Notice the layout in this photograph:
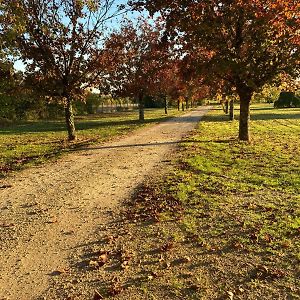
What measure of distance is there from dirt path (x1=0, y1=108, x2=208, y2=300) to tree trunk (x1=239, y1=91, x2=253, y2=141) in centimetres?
541

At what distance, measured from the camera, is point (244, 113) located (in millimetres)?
15242

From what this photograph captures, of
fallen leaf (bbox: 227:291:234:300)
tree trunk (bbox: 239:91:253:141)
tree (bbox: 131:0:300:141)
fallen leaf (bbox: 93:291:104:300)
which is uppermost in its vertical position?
tree (bbox: 131:0:300:141)

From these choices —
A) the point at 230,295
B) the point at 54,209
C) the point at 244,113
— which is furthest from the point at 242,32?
the point at 230,295

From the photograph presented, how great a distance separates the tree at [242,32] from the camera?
12.0 m

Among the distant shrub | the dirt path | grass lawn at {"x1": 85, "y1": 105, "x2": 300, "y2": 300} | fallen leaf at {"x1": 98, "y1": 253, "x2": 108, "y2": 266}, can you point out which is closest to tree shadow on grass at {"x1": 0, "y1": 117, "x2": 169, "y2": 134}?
the dirt path

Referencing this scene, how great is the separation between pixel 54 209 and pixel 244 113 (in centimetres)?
1085

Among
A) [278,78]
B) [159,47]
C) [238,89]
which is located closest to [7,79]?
[159,47]

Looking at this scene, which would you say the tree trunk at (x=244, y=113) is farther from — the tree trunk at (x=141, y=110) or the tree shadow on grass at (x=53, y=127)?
the tree trunk at (x=141, y=110)

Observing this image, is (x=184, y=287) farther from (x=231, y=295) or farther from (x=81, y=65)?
(x=81, y=65)

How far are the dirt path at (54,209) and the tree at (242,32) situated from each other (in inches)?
186

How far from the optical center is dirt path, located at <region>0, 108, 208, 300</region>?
14.0 feet

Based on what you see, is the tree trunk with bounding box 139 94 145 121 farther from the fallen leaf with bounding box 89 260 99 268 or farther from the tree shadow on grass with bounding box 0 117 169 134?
the fallen leaf with bounding box 89 260 99 268

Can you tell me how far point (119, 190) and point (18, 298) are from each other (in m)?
4.03

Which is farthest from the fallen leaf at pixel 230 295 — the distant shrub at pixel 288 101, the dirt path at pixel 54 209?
the distant shrub at pixel 288 101
